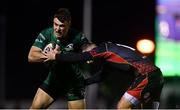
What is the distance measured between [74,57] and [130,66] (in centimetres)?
68

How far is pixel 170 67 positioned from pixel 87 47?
7849 millimetres

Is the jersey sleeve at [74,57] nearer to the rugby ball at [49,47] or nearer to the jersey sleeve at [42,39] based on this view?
the rugby ball at [49,47]

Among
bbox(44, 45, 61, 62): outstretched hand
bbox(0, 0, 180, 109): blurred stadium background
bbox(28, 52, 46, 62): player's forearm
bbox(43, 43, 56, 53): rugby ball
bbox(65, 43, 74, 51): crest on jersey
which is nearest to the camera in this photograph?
bbox(44, 45, 61, 62): outstretched hand

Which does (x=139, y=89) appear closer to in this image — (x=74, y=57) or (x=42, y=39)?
(x=74, y=57)

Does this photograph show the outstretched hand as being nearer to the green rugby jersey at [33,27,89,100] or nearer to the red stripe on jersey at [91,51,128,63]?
the green rugby jersey at [33,27,89,100]

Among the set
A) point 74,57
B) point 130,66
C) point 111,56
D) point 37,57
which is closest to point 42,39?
point 37,57

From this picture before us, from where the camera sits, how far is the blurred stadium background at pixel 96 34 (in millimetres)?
A: 16469

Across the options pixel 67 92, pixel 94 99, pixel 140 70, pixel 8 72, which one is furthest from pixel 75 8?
pixel 140 70

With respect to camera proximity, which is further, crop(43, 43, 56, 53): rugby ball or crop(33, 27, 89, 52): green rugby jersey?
crop(33, 27, 89, 52): green rugby jersey

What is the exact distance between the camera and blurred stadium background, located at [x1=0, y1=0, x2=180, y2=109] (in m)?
16.5

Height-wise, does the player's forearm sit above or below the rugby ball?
below

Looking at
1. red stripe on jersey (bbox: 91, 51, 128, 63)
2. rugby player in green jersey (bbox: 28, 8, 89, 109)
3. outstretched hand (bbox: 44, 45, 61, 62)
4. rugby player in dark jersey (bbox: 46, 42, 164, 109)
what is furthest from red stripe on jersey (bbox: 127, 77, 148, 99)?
rugby player in green jersey (bbox: 28, 8, 89, 109)

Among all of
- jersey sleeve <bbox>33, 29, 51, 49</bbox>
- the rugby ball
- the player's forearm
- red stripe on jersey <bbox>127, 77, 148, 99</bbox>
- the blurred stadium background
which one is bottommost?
the blurred stadium background

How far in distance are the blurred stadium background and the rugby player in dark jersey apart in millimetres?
7186
